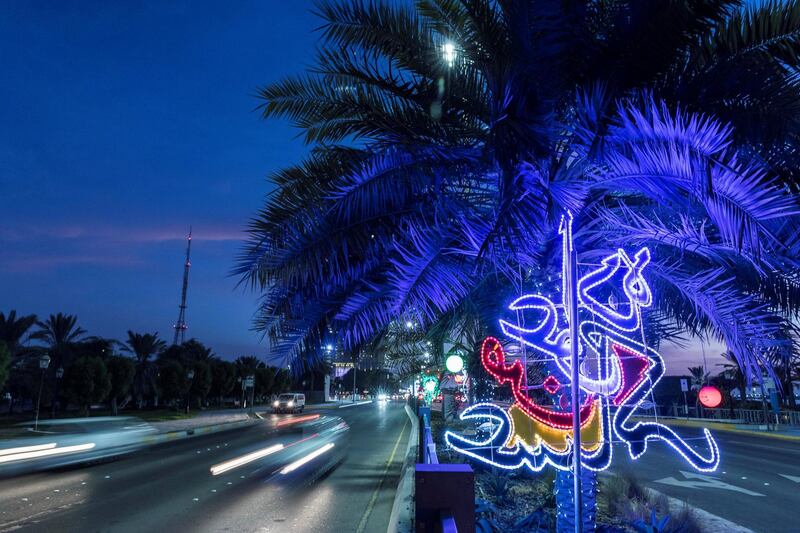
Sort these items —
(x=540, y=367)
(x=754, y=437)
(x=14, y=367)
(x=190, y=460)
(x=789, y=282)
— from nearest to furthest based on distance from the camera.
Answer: (x=789, y=282), (x=540, y=367), (x=190, y=460), (x=754, y=437), (x=14, y=367)

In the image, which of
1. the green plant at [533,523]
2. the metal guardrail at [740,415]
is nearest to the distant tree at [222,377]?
the metal guardrail at [740,415]

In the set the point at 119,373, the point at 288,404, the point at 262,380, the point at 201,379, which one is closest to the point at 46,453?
the point at 119,373

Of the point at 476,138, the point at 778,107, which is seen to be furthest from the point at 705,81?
the point at 476,138

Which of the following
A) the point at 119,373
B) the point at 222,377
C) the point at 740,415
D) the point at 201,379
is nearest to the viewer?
the point at 740,415

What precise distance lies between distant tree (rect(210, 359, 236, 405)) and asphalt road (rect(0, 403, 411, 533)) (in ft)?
127

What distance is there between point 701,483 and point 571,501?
906 cm

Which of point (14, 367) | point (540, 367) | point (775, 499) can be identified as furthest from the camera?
point (14, 367)

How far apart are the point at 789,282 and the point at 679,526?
328 cm

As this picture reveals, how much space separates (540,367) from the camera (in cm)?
781

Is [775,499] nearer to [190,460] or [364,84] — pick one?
[364,84]

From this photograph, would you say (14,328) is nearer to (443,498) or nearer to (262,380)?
(262,380)

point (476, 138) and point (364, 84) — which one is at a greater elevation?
point (364, 84)

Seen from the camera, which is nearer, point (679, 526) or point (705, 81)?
point (705, 81)

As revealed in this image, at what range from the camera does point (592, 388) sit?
5004mm
